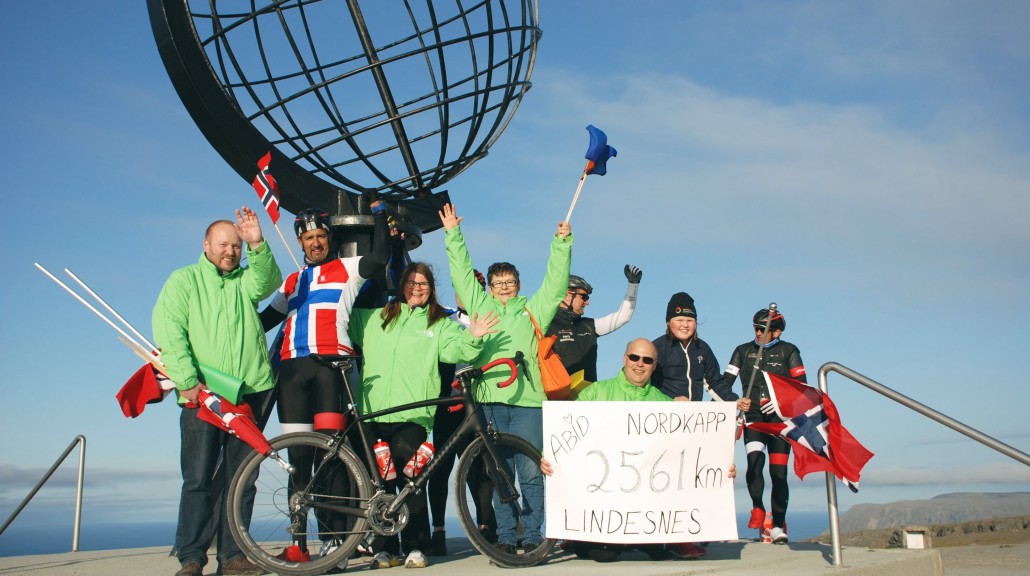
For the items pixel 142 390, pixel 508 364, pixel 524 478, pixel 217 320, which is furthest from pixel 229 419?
pixel 524 478

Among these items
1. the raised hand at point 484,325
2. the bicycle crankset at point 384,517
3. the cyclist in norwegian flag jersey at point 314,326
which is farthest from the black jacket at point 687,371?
the bicycle crankset at point 384,517

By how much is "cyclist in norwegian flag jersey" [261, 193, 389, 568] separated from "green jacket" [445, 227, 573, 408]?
1.46ft

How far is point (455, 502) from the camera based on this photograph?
4789 mm

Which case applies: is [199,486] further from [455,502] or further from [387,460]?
[455,502]

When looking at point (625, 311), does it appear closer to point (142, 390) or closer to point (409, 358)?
point (409, 358)

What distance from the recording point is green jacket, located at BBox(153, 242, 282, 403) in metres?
4.66

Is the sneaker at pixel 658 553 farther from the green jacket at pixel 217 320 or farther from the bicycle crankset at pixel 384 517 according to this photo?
the green jacket at pixel 217 320

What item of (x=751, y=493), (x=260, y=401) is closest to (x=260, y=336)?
(x=260, y=401)

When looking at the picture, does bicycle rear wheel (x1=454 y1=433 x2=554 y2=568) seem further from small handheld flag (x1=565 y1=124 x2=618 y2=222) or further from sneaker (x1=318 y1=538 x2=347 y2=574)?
small handheld flag (x1=565 y1=124 x2=618 y2=222)

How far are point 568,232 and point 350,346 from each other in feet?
4.62

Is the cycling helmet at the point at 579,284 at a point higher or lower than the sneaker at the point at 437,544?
higher

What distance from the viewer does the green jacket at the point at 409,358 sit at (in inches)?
203

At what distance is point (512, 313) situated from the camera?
218 inches

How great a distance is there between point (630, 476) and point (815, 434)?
1049 mm
